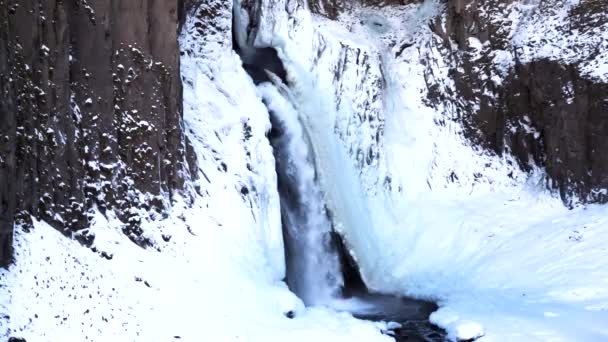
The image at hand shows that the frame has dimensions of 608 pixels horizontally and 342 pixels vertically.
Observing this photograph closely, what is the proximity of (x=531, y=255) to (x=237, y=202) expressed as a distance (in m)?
7.80

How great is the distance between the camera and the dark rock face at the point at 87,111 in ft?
32.0

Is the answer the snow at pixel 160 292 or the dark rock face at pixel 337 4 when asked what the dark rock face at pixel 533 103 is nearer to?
the dark rock face at pixel 337 4

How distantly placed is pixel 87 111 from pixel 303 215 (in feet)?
22.6

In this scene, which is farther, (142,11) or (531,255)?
(531,255)

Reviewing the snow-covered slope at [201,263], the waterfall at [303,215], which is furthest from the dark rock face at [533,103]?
the snow-covered slope at [201,263]


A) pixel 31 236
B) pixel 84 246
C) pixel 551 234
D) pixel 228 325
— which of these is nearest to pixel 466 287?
pixel 551 234

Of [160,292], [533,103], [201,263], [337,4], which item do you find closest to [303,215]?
[201,263]

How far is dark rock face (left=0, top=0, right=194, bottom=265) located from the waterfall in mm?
3191

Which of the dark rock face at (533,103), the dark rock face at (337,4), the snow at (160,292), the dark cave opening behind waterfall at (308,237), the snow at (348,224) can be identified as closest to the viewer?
the snow at (160,292)

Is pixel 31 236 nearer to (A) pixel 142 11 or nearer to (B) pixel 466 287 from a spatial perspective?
(A) pixel 142 11

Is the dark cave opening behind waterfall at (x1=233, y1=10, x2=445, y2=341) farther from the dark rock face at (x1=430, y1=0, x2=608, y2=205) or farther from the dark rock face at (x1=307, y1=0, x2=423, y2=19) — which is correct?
the dark rock face at (x1=430, y1=0, x2=608, y2=205)

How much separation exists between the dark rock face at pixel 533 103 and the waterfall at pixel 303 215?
6401 millimetres

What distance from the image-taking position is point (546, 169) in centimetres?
1884

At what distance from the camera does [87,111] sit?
Result: 11703mm
